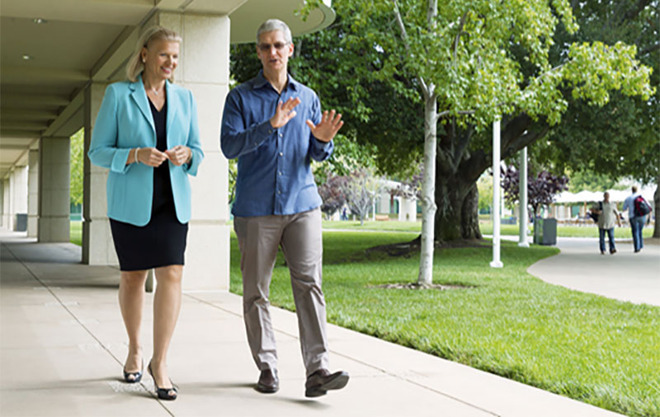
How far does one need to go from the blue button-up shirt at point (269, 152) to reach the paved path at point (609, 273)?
7.52m

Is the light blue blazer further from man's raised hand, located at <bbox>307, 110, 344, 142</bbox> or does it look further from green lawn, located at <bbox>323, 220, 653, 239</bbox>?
green lawn, located at <bbox>323, 220, 653, 239</bbox>

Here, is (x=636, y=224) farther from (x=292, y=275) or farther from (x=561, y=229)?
(x=561, y=229)

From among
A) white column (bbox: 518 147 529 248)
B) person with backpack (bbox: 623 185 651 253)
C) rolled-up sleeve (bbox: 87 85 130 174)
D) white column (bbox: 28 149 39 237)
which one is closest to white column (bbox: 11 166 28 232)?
white column (bbox: 28 149 39 237)

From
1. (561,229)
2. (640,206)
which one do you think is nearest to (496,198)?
(640,206)

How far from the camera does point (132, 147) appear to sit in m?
4.88

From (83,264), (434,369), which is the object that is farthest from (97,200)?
(434,369)

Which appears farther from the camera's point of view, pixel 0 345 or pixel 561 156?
pixel 561 156

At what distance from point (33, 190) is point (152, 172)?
3683 cm

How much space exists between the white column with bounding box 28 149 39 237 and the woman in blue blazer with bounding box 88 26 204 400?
1346 inches

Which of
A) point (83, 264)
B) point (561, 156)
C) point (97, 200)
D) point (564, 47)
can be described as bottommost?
point (83, 264)

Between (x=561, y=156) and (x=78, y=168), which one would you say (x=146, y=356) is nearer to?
(x=561, y=156)

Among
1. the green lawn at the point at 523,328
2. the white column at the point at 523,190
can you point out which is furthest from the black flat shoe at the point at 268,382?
the white column at the point at 523,190

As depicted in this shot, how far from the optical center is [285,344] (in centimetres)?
689

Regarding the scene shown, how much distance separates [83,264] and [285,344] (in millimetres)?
12058
